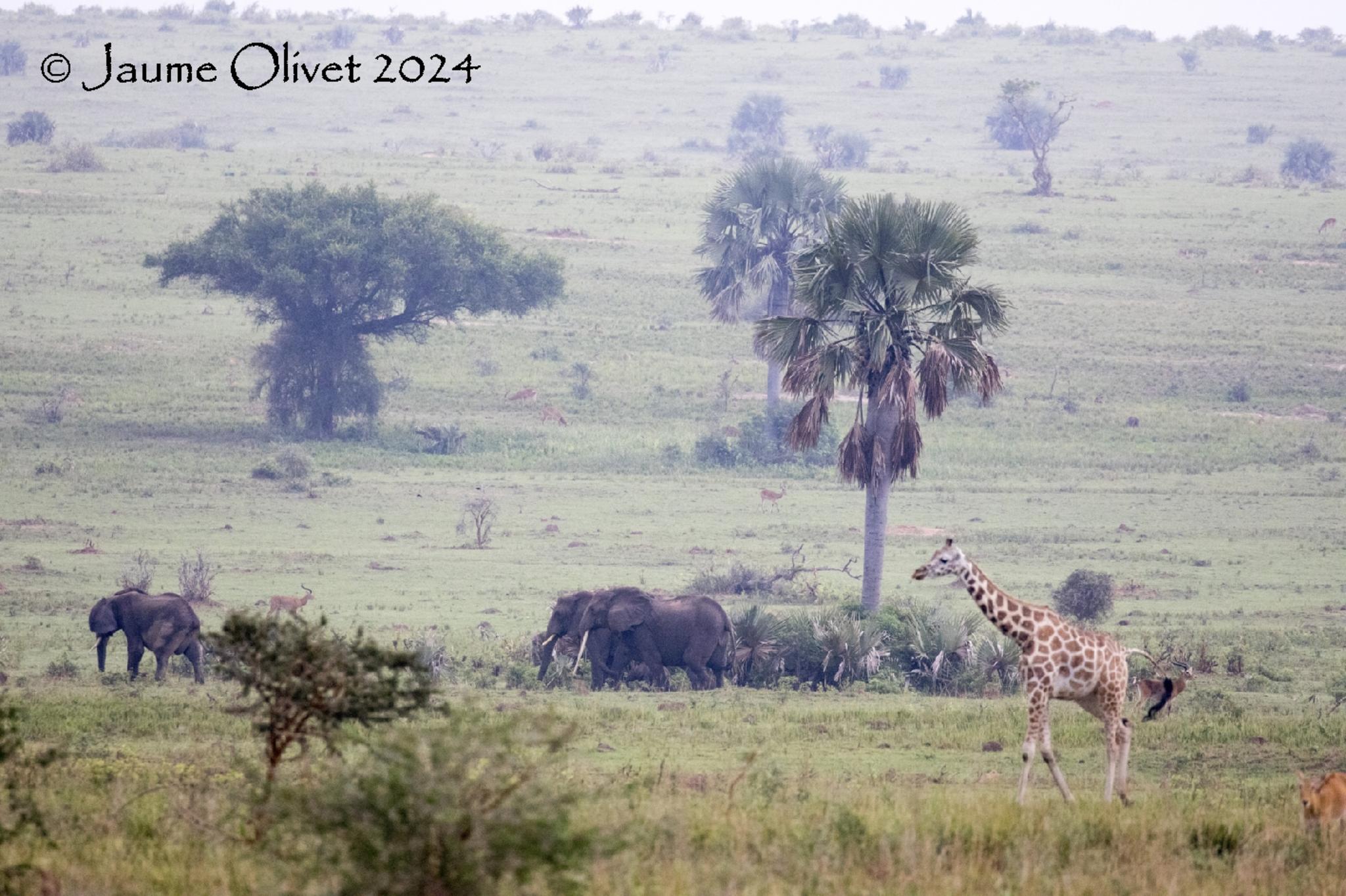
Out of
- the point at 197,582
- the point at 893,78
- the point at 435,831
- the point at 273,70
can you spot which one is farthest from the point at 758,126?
the point at 435,831

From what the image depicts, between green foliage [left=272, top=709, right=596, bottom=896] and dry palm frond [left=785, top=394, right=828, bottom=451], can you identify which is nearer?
green foliage [left=272, top=709, right=596, bottom=896]

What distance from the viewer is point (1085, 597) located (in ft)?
71.6

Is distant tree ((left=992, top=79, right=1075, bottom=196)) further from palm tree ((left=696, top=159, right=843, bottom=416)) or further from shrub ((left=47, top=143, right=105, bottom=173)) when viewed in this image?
shrub ((left=47, top=143, right=105, bottom=173))

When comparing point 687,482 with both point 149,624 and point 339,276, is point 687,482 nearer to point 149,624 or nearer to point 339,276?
point 339,276

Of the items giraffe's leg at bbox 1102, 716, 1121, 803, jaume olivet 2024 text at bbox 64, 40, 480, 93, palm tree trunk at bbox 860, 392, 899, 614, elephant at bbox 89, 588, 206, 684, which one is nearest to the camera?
giraffe's leg at bbox 1102, 716, 1121, 803

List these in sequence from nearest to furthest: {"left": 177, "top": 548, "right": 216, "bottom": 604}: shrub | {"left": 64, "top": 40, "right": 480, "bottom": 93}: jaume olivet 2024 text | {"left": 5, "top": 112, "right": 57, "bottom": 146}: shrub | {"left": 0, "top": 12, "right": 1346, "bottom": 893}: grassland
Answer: {"left": 0, "top": 12, "right": 1346, "bottom": 893}: grassland → {"left": 177, "top": 548, "right": 216, "bottom": 604}: shrub → {"left": 5, "top": 112, "right": 57, "bottom": 146}: shrub → {"left": 64, "top": 40, "right": 480, "bottom": 93}: jaume olivet 2024 text

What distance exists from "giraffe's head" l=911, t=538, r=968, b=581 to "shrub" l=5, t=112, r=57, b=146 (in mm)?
59881

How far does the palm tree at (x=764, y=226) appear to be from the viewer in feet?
119

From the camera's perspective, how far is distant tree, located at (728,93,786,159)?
7806 cm

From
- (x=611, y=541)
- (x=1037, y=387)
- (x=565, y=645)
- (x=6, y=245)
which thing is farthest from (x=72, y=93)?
(x=565, y=645)

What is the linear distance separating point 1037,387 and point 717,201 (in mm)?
10099

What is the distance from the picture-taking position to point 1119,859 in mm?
8727

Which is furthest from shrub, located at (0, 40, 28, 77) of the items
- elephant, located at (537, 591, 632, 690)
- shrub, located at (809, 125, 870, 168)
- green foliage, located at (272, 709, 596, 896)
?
green foliage, located at (272, 709, 596, 896)

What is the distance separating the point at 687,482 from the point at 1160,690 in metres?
18.9
